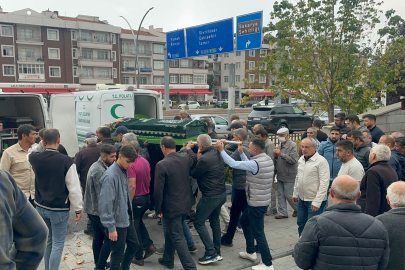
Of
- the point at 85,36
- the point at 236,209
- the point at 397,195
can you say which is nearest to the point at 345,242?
the point at 397,195

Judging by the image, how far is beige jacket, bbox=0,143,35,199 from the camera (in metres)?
5.03

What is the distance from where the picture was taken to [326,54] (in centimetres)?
1191

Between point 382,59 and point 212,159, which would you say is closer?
point 212,159

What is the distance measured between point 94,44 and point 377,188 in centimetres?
5910

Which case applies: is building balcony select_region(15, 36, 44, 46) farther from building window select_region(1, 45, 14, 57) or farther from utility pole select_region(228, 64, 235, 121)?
utility pole select_region(228, 64, 235, 121)

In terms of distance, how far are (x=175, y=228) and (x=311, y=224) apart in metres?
2.25

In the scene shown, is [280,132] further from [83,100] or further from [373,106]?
[373,106]

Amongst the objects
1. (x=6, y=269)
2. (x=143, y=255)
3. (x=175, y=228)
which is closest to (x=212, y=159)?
(x=175, y=228)

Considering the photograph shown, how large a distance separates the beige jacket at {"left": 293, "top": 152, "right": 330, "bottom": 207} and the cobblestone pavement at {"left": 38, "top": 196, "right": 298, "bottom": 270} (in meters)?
1.06

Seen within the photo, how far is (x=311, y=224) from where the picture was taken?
9.34ft

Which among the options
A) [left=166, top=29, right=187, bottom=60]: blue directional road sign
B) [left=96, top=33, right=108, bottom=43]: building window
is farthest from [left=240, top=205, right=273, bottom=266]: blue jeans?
[left=96, top=33, right=108, bottom=43]: building window

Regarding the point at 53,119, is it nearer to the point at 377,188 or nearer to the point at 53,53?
the point at 377,188

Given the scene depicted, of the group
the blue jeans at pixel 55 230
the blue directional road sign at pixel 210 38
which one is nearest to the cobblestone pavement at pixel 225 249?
the blue jeans at pixel 55 230

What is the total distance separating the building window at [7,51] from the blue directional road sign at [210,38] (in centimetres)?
4524
